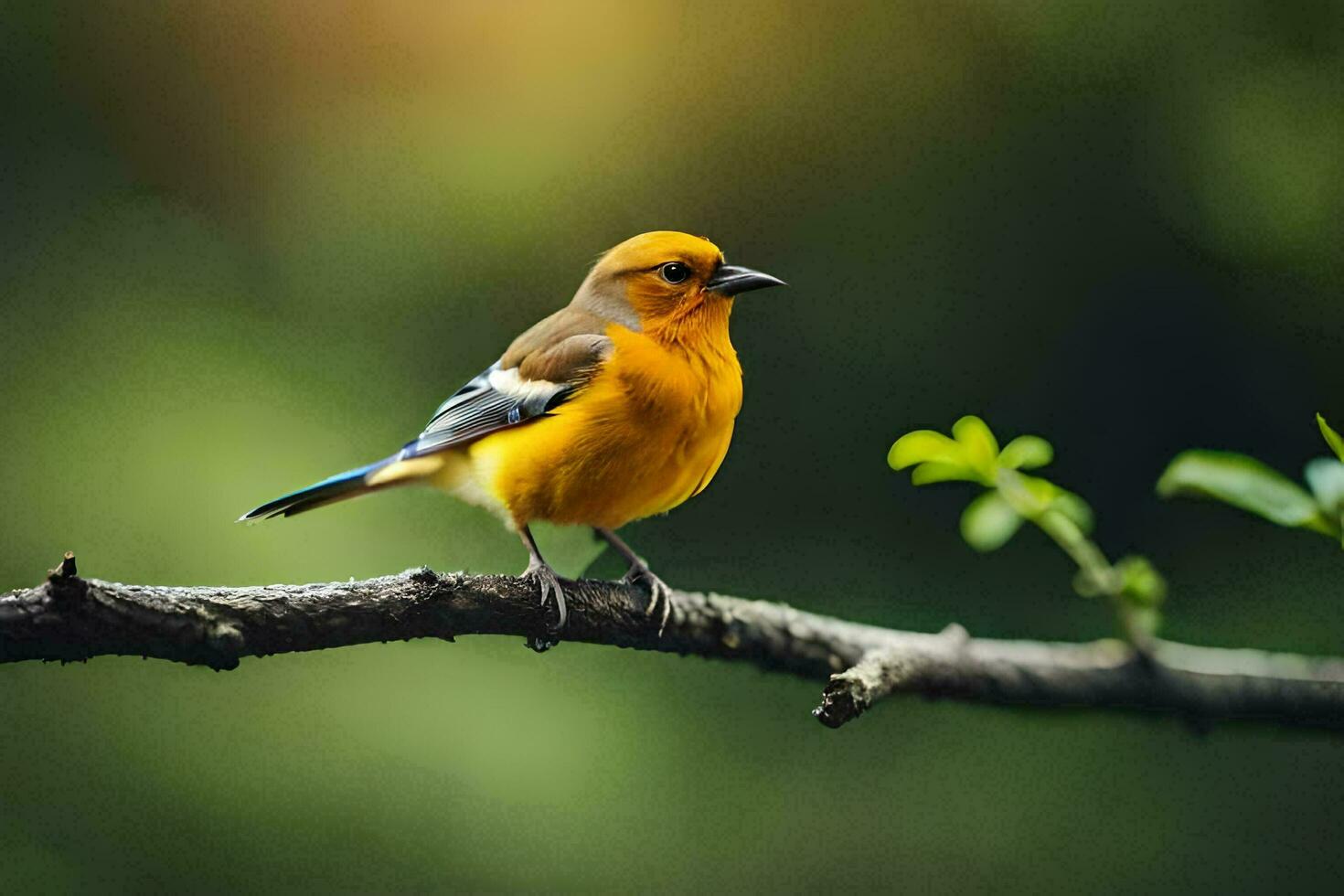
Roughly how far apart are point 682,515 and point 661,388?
22.8 inches

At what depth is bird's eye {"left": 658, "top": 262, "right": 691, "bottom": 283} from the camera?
1169 millimetres

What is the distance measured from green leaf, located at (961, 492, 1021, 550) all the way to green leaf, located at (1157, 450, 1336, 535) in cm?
12

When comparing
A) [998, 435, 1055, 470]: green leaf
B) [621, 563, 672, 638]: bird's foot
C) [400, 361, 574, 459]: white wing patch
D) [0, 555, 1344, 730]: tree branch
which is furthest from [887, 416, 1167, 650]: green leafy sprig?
[400, 361, 574, 459]: white wing patch

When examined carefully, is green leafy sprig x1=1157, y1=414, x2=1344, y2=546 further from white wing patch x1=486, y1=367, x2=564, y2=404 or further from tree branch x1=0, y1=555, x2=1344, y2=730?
white wing patch x1=486, y1=367, x2=564, y2=404

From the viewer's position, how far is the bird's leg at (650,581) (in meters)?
1.16

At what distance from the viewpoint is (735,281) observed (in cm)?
112

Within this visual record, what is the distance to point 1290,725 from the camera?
122 centimetres

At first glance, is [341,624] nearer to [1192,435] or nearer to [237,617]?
[237,617]

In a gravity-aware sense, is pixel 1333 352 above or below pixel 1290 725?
above

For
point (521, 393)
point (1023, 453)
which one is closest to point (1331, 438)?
point (1023, 453)

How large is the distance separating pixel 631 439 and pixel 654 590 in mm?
150

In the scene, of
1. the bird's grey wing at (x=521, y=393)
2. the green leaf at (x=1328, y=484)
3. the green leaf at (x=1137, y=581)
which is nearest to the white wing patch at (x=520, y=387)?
the bird's grey wing at (x=521, y=393)

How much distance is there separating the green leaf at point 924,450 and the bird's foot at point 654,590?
30 centimetres

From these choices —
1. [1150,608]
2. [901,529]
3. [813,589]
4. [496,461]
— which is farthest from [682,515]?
[1150,608]
